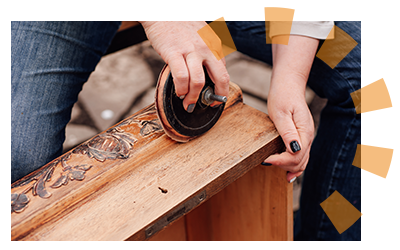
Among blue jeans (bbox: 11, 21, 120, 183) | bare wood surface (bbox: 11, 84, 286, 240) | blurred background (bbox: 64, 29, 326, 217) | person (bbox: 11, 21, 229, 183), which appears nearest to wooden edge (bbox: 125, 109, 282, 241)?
bare wood surface (bbox: 11, 84, 286, 240)

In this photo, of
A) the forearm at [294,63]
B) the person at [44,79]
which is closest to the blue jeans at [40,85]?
the person at [44,79]

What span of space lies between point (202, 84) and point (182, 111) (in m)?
0.07

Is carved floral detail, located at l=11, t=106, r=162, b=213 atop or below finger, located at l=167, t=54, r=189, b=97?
below

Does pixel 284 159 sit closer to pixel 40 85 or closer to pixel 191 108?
pixel 191 108

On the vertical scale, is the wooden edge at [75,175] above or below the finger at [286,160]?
above

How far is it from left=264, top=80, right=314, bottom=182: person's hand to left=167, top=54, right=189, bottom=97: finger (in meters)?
0.24

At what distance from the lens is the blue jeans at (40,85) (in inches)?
30.0

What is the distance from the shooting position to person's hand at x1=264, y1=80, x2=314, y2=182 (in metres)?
0.70

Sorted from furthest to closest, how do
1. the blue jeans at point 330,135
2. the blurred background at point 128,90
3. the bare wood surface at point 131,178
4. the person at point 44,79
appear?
the blurred background at point 128,90 → the blue jeans at point 330,135 → the person at point 44,79 → the bare wood surface at point 131,178

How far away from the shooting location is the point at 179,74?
22.8 inches

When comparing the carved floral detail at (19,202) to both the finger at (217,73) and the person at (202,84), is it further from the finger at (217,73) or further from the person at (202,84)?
the finger at (217,73)

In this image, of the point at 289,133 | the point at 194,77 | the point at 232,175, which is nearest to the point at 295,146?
the point at 289,133

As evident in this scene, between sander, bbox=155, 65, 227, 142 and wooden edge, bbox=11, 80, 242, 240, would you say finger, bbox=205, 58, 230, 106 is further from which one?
wooden edge, bbox=11, 80, 242, 240

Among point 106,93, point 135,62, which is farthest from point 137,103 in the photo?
point 135,62
